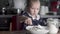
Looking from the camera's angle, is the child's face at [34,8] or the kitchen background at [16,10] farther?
the kitchen background at [16,10]

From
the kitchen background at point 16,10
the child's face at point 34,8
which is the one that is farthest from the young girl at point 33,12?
the kitchen background at point 16,10

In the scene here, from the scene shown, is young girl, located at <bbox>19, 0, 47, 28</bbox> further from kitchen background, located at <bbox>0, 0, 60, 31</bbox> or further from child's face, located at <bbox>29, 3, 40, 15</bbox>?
kitchen background, located at <bbox>0, 0, 60, 31</bbox>

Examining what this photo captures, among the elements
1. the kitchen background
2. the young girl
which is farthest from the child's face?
the kitchen background

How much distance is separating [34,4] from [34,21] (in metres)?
0.19

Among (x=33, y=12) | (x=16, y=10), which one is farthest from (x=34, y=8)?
(x=16, y=10)

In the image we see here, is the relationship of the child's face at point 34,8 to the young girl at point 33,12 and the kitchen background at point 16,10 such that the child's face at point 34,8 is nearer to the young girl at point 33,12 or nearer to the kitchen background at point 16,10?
the young girl at point 33,12

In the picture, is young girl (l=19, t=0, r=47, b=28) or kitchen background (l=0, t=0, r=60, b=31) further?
kitchen background (l=0, t=0, r=60, b=31)

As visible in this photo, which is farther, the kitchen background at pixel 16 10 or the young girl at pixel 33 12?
the kitchen background at pixel 16 10

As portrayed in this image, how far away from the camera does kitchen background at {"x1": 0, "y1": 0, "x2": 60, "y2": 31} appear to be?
8.00 ft

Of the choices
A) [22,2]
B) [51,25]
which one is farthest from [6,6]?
[51,25]

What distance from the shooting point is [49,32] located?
1.15 meters

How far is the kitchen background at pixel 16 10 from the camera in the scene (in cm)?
244

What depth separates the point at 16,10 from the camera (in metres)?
2.51

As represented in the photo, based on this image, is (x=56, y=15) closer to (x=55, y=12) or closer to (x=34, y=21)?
(x=55, y=12)
